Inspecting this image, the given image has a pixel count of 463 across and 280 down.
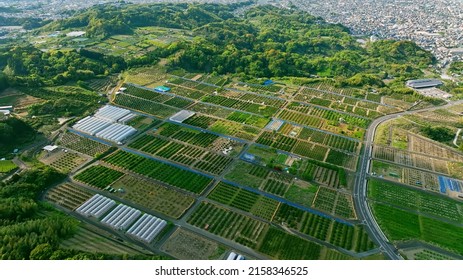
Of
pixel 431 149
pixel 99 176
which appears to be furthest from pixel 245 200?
pixel 431 149

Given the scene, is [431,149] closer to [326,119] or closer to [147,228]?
[326,119]

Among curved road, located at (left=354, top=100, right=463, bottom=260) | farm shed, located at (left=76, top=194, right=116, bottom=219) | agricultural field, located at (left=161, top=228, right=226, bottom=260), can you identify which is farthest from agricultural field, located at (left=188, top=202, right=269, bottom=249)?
curved road, located at (left=354, top=100, right=463, bottom=260)

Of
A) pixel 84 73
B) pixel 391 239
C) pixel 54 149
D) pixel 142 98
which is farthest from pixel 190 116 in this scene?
pixel 391 239

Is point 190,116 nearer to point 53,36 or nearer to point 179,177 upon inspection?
point 179,177

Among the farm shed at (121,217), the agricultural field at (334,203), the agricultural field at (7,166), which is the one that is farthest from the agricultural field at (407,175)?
the agricultural field at (7,166)

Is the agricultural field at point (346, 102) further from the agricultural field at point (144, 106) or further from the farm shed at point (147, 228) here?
the farm shed at point (147, 228)

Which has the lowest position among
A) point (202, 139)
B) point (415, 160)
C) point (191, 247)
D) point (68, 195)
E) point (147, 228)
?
point (68, 195)

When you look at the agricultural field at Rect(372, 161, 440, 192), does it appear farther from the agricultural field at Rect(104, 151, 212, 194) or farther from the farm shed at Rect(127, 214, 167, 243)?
the farm shed at Rect(127, 214, 167, 243)

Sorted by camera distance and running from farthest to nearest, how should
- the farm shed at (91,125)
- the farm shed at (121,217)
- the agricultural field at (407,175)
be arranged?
the farm shed at (91,125)
the agricultural field at (407,175)
the farm shed at (121,217)

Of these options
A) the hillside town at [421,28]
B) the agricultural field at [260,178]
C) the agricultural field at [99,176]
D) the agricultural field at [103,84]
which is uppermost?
the hillside town at [421,28]
